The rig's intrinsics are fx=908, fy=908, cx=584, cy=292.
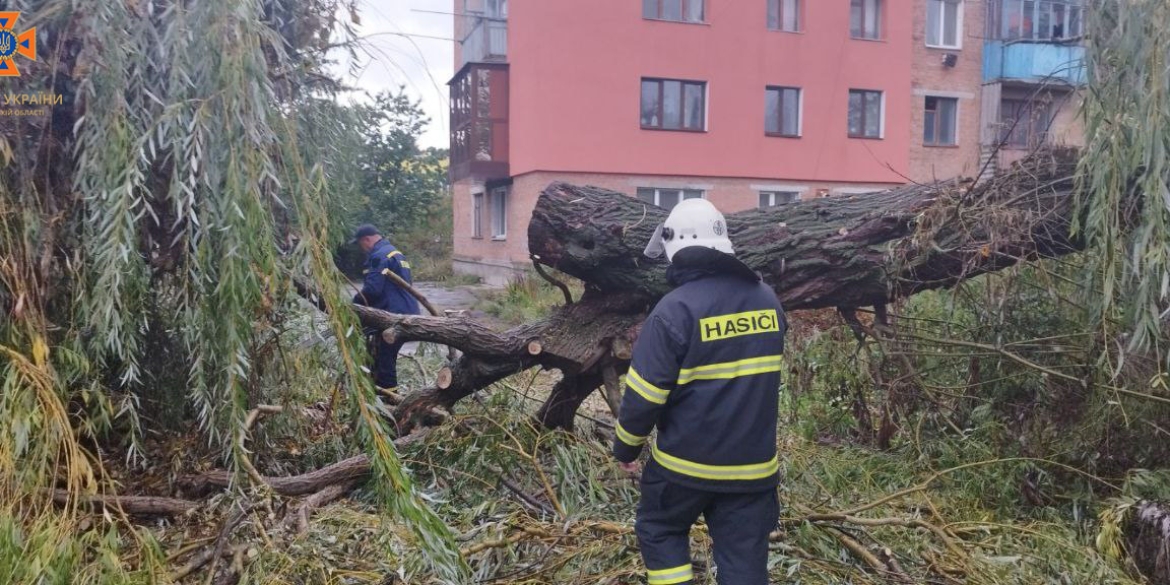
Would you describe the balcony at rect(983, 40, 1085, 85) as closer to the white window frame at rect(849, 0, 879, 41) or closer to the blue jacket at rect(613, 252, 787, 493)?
the white window frame at rect(849, 0, 879, 41)

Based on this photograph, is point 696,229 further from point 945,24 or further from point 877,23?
point 945,24

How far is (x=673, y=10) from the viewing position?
18031 millimetres

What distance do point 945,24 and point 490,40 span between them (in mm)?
10484

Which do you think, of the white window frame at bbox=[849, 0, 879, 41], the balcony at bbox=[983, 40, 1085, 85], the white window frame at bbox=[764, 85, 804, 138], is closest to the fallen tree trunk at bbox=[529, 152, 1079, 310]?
the balcony at bbox=[983, 40, 1085, 85]

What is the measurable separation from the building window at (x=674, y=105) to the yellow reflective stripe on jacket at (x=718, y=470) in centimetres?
1519

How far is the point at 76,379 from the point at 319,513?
1.15 metres

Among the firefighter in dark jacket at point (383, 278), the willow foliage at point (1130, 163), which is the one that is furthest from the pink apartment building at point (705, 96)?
the willow foliage at point (1130, 163)

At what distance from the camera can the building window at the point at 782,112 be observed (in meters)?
18.9

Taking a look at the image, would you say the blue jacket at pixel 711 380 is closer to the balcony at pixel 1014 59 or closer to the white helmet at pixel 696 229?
the white helmet at pixel 696 229

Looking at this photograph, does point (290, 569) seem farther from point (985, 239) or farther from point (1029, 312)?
→ point (1029, 312)

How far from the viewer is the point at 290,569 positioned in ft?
11.5

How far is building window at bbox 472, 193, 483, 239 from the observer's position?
22.2 metres

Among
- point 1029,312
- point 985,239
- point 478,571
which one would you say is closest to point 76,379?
point 478,571

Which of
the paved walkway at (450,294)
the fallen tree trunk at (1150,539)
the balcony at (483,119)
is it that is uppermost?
the balcony at (483,119)
